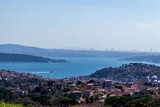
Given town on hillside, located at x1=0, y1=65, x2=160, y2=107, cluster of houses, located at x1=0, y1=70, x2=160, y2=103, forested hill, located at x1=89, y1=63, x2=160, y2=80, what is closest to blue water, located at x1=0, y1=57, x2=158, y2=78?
forested hill, located at x1=89, y1=63, x2=160, y2=80

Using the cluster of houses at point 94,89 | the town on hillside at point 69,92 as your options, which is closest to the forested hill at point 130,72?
the cluster of houses at point 94,89

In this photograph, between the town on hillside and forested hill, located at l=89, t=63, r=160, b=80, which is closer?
the town on hillside

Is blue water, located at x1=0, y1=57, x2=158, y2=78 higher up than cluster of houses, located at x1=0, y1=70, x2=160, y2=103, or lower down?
lower down

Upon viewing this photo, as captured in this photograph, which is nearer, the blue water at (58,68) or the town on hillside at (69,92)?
the town on hillside at (69,92)

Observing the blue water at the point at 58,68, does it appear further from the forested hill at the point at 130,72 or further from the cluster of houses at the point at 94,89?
the cluster of houses at the point at 94,89

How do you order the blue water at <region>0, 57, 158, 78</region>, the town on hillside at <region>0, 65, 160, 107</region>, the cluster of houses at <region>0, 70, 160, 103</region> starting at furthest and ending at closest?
the blue water at <region>0, 57, 158, 78</region> < the cluster of houses at <region>0, 70, 160, 103</region> < the town on hillside at <region>0, 65, 160, 107</region>

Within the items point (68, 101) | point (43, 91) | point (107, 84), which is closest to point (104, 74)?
point (107, 84)

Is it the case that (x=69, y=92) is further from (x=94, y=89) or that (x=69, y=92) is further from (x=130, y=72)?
(x=130, y=72)

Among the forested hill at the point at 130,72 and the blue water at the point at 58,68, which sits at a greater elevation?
the forested hill at the point at 130,72

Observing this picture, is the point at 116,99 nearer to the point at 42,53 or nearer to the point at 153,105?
the point at 153,105

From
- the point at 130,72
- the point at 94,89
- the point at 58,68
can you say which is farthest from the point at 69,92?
the point at 58,68

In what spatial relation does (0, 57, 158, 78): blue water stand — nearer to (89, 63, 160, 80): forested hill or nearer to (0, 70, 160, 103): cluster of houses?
(89, 63, 160, 80): forested hill
